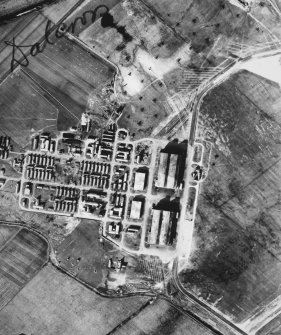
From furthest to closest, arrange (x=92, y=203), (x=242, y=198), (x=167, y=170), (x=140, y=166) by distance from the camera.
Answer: (x=140, y=166), (x=92, y=203), (x=242, y=198), (x=167, y=170)

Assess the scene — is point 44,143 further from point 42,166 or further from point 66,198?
point 66,198

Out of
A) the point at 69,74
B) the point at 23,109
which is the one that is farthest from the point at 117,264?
the point at 69,74

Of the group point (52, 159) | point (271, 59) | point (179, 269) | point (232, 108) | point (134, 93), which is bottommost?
point (179, 269)

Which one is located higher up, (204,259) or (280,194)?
(280,194)

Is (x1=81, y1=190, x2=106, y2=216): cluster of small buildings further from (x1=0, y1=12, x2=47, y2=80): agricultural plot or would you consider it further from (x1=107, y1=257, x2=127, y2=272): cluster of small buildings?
(x1=0, y1=12, x2=47, y2=80): agricultural plot

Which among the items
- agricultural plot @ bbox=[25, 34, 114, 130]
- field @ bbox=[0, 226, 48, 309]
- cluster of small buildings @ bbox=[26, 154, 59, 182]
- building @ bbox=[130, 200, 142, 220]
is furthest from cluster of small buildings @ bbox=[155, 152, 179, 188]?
Result: field @ bbox=[0, 226, 48, 309]

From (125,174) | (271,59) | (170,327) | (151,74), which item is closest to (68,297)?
(170,327)

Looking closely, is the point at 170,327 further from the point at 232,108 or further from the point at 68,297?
the point at 232,108

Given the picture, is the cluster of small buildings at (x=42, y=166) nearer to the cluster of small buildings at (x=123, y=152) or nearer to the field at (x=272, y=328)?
the cluster of small buildings at (x=123, y=152)

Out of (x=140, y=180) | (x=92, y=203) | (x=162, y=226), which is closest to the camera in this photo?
(x=162, y=226)
